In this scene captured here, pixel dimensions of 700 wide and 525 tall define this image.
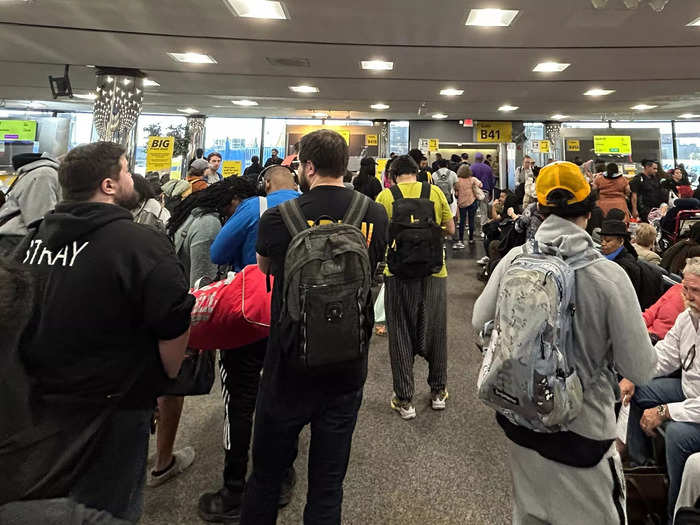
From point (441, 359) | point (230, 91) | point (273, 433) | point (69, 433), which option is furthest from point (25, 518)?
point (230, 91)

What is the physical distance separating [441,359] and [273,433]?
1727mm

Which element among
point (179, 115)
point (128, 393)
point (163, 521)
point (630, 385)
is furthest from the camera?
point (179, 115)

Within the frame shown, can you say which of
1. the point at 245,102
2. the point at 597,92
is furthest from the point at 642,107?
→ the point at 245,102

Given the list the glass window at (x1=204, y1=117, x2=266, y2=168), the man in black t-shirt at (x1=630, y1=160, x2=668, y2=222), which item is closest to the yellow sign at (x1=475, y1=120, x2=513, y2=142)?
the man in black t-shirt at (x1=630, y1=160, x2=668, y2=222)

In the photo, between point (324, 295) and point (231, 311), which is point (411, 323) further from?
point (324, 295)

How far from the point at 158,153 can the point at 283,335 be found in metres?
7.64

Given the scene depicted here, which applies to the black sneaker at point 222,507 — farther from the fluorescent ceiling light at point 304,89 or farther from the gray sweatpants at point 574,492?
the fluorescent ceiling light at point 304,89

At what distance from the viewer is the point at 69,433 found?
106cm

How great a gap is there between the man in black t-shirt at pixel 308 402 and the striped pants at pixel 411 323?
1.32 metres

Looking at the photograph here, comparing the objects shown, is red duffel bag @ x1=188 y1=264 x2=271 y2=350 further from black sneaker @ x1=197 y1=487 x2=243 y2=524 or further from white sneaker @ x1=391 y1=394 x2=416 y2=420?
white sneaker @ x1=391 y1=394 x2=416 y2=420

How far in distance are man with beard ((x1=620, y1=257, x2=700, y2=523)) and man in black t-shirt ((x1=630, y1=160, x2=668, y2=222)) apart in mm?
6158

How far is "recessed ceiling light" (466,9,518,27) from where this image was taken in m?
5.07

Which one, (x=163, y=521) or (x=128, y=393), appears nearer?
(x=128, y=393)

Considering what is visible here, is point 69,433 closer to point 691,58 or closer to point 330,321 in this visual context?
point 330,321
